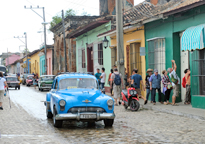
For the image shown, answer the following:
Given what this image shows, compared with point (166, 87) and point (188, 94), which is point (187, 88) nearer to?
point (188, 94)

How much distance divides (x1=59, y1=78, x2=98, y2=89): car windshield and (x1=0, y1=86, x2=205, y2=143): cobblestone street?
3.65 feet

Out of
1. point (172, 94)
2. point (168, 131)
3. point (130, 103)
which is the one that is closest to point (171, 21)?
point (172, 94)

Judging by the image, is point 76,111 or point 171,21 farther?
point 171,21

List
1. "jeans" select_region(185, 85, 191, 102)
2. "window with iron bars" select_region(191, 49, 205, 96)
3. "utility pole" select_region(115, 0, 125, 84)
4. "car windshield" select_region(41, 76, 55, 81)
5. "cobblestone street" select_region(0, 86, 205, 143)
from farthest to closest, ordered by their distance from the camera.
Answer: "car windshield" select_region(41, 76, 55, 81) < "utility pole" select_region(115, 0, 125, 84) < "jeans" select_region(185, 85, 191, 102) < "window with iron bars" select_region(191, 49, 205, 96) < "cobblestone street" select_region(0, 86, 205, 143)

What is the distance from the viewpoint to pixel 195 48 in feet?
41.7

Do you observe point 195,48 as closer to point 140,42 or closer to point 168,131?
point 168,131

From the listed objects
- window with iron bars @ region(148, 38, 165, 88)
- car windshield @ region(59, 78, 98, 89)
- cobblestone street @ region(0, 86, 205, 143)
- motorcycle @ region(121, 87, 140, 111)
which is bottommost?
cobblestone street @ region(0, 86, 205, 143)

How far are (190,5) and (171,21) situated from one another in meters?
2.57

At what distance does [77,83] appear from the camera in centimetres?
1066

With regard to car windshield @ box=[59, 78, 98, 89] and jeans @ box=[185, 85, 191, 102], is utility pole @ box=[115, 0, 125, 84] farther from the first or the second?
car windshield @ box=[59, 78, 98, 89]

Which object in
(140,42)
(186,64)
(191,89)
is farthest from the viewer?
(140,42)

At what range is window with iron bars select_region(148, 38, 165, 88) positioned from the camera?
55.0 ft

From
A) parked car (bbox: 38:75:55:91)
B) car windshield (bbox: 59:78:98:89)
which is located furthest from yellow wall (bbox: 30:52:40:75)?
car windshield (bbox: 59:78:98:89)

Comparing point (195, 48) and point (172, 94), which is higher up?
point (195, 48)
